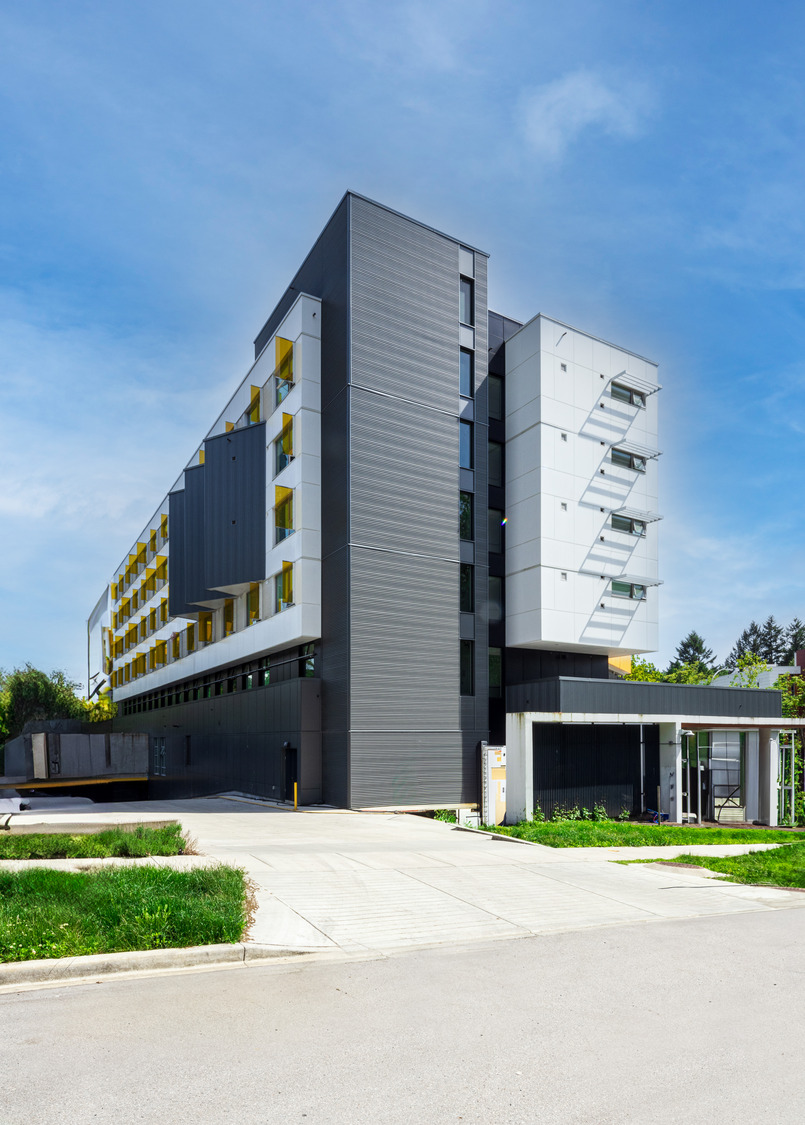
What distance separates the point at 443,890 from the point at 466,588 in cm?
2338

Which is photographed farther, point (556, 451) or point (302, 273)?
point (302, 273)

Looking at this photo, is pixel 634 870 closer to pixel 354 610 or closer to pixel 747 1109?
pixel 747 1109

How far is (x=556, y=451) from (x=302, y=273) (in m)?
14.0

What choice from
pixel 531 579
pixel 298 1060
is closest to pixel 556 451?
pixel 531 579

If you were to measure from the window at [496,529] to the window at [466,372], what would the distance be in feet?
16.9

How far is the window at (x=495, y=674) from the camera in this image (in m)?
36.8

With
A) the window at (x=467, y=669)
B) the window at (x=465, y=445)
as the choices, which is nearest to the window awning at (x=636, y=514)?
the window at (x=465, y=445)

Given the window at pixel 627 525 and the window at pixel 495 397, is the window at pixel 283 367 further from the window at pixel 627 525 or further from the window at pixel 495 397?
the window at pixel 627 525

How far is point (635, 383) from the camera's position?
39719mm

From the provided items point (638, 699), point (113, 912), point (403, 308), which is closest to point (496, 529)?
point (403, 308)

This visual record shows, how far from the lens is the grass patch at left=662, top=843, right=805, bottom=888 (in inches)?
608

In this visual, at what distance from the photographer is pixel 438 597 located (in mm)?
34375

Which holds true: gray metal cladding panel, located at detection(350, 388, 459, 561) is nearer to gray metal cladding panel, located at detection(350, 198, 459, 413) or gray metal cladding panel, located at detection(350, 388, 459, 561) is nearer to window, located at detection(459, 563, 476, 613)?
gray metal cladding panel, located at detection(350, 198, 459, 413)

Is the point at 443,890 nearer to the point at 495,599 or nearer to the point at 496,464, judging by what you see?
the point at 495,599
